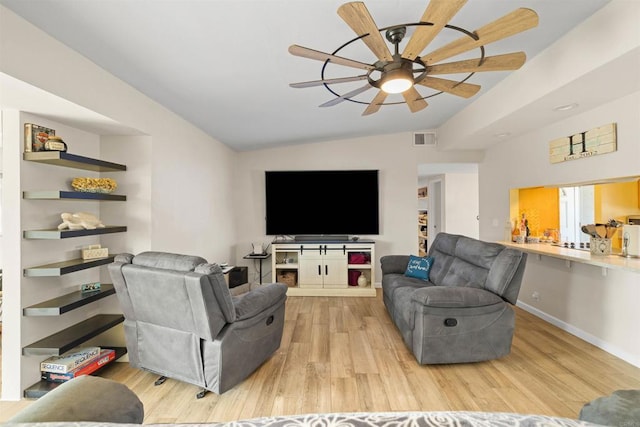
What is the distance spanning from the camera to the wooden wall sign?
2.75 meters

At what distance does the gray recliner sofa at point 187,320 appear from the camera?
6.57 ft

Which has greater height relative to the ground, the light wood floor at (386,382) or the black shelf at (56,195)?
the black shelf at (56,195)

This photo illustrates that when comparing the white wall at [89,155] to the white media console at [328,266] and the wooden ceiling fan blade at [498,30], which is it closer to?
the white media console at [328,266]

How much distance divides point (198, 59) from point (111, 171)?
1.46 meters

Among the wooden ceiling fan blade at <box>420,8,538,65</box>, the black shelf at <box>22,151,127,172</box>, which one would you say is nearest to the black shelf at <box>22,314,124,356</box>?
the black shelf at <box>22,151,127,172</box>

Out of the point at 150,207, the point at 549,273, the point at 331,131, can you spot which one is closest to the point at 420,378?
the point at 549,273

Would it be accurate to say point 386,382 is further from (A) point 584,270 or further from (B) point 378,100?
(A) point 584,270

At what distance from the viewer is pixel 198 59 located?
223 cm

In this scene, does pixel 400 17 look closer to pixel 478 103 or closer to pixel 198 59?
pixel 198 59

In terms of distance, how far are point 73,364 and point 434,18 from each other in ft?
11.0

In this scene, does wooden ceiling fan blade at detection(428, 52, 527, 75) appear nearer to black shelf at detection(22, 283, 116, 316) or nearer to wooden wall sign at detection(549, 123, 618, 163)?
wooden wall sign at detection(549, 123, 618, 163)

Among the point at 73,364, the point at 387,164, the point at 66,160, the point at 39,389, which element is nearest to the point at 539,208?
the point at 387,164

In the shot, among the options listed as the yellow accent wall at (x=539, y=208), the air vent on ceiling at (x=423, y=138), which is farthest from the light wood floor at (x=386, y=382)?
the air vent on ceiling at (x=423, y=138)

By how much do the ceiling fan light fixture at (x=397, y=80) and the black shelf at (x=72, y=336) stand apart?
295 centimetres
